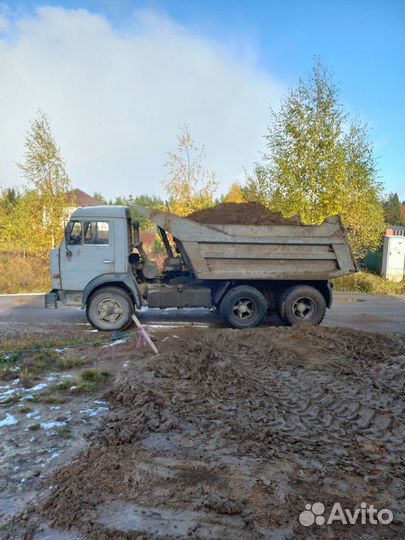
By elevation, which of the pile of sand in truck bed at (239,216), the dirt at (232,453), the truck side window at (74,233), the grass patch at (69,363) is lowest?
the dirt at (232,453)

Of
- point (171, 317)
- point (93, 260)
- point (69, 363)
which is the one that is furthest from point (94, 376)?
point (171, 317)

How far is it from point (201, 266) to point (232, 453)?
5036mm

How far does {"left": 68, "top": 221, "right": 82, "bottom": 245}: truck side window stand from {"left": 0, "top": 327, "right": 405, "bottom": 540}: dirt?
10.9ft

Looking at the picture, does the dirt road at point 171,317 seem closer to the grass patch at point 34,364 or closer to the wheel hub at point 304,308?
the wheel hub at point 304,308

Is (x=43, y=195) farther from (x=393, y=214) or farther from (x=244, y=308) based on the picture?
(x=393, y=214)

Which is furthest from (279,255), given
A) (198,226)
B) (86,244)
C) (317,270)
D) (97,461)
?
(97,461)

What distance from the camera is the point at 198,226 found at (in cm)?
824

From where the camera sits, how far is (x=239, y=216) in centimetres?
859

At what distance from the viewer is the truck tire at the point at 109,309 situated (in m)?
8.45

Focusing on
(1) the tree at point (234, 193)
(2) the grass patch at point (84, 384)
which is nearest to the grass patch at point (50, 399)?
(2) the grass patch at point (84, 384)

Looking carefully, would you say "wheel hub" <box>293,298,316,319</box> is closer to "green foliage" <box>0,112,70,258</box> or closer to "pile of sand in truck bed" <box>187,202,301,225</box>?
"pile of sand in truck bed" <box>187,202,301,225</box>

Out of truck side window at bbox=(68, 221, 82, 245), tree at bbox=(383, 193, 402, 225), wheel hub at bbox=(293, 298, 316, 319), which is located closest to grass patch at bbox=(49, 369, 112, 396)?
truck side window at bbox=(68, 221, 82, 245)

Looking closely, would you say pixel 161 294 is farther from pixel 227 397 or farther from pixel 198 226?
pixel 227 397

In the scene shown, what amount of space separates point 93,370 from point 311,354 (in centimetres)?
335
